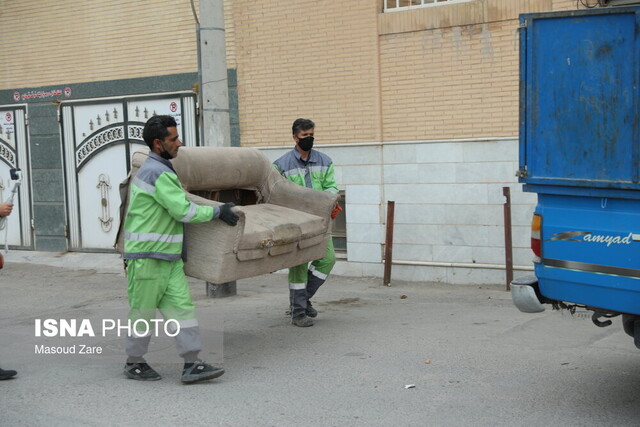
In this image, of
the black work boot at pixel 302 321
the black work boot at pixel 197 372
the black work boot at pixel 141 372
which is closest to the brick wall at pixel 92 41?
the black work boot at pixel 302 321

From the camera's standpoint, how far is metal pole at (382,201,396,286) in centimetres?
1010

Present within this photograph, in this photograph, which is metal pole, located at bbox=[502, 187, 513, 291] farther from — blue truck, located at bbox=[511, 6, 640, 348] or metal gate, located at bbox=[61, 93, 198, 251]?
metal gate, located at bbox=[61, 93, 198, 251]

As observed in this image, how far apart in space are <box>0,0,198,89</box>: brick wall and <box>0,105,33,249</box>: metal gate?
56 cm

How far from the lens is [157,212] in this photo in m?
5.92

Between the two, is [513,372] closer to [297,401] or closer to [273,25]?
[297,401]

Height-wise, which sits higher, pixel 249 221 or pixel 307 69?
pixel 307 69

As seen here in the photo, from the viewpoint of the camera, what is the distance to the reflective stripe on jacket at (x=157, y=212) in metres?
5.82

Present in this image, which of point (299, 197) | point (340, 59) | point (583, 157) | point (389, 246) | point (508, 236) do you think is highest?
point (340, 59)

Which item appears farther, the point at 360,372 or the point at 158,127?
the point at 360,372

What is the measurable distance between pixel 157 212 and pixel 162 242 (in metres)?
0.21

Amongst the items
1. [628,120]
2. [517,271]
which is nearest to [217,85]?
[517,271]

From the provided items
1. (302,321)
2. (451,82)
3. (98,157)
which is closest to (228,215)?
(302,321)

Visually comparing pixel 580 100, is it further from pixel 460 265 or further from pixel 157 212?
pixel 460 265

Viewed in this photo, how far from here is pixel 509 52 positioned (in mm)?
9625
